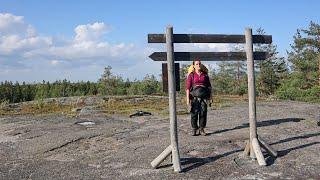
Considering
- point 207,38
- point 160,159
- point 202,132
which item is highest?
point 207,38

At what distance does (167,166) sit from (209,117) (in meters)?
7.13

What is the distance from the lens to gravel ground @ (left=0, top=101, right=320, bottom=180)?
8156 mm

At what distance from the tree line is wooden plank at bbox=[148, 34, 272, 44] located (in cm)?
2758

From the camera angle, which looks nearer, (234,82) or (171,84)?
(171,84)

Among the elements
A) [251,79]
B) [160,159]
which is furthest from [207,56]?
[160,159]

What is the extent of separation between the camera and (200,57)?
8.95m

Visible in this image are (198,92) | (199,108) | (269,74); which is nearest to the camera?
(198,92)

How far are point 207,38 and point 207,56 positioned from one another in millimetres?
353

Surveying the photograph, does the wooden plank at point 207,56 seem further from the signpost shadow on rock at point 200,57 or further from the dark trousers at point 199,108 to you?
the dark trousers at point 199,108

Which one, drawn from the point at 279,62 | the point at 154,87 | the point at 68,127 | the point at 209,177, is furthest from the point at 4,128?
the point at 279,62

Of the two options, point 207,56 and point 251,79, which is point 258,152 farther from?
point 207,56

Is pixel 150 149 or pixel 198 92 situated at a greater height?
pixel 198 92

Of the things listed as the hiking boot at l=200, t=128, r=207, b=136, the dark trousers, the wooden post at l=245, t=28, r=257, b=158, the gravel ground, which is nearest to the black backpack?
the dark trousers

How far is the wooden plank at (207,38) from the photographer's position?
8688 millimetres
